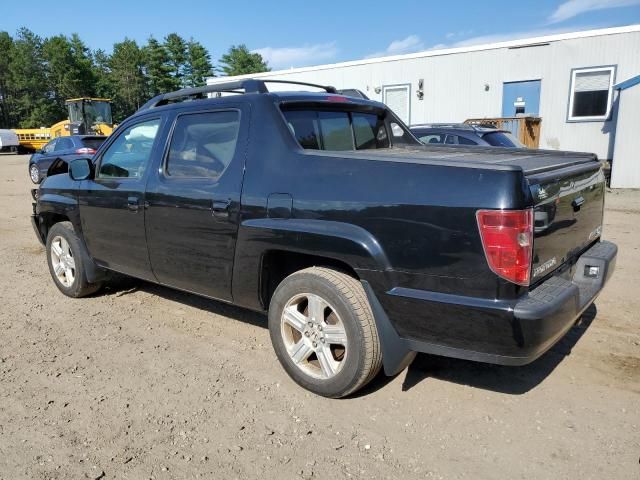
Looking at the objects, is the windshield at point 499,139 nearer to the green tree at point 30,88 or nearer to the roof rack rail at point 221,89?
the roof rack rail at point 221,89

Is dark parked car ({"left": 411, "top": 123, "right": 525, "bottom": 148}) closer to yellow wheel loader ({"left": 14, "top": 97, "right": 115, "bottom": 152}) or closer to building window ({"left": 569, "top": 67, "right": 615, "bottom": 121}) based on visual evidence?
building window ({"left": 569, "top": 67, "right": 615, "bottom": 121})

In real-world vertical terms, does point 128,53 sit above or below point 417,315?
above

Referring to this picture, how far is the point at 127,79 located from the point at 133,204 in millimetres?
68205

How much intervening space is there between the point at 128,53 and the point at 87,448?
234 ft

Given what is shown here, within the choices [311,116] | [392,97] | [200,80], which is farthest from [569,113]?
[200,80]

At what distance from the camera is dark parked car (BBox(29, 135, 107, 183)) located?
1420 cm

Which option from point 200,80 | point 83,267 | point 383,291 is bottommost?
point 83,267

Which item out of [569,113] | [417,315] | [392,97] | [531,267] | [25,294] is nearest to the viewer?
[531,267]

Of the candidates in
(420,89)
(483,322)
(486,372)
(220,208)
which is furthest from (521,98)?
(483,322)

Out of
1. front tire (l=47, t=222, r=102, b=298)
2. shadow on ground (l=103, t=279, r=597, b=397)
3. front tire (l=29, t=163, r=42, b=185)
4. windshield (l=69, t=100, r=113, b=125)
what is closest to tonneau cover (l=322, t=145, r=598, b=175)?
shadow on ground (l=103, t=279, r=597, b=397)

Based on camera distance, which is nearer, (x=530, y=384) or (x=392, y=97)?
(x=530, y=384)

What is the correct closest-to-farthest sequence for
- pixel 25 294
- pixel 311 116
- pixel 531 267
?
pixel 531 267
pixel 311 116
pixel 25 294

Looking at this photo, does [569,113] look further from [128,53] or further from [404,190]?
[128,53]

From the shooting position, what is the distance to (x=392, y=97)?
1858cm
